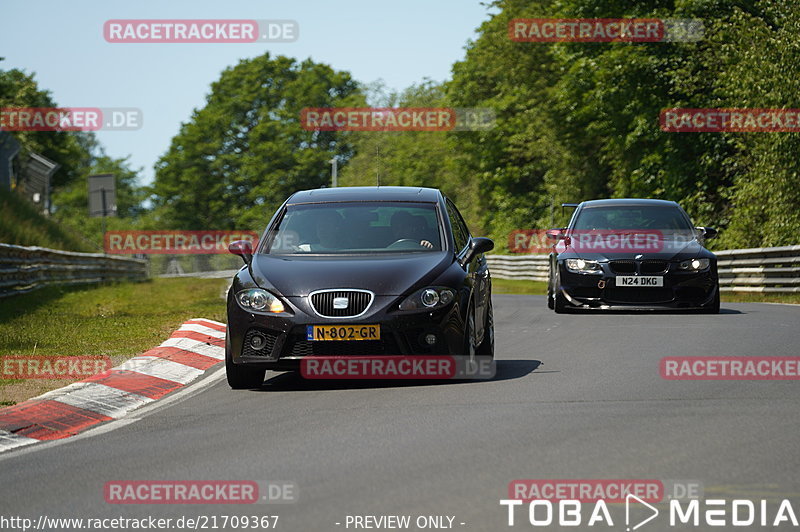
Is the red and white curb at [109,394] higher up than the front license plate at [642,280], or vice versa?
the front license plate at [642,280]

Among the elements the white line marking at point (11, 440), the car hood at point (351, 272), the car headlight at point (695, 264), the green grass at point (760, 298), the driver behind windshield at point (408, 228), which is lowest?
the green grass at point (760, 298)

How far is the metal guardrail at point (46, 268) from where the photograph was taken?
23.2 m

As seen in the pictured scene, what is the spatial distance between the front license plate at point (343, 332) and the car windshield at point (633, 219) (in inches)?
378

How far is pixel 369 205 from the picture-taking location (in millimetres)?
10953

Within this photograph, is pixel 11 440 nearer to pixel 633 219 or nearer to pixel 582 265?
pixel 582 265

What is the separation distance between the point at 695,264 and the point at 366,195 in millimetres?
7305

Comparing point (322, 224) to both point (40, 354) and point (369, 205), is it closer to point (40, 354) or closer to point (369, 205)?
point (369, 205)

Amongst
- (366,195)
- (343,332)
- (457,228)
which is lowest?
(343,332)

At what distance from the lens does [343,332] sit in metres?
9.30

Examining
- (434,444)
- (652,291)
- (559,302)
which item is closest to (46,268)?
(559,302)

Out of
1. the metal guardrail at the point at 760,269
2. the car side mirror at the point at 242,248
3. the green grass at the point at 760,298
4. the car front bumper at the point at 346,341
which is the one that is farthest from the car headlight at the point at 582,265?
the car front bumper at the point at 346,341

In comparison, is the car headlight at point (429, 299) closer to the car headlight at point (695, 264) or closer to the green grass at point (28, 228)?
the car headlight at point (695, 264)

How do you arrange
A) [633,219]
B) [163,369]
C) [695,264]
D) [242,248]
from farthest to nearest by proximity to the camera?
1. [633,219]
2. [695,264]
3. [163,369]
4. [242,248]

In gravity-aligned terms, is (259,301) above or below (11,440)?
above
